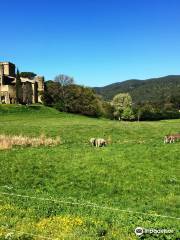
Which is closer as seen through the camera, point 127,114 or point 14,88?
point 14,88

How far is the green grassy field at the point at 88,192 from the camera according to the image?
1512cm

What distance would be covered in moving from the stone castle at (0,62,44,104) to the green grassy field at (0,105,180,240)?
89002 millimetres

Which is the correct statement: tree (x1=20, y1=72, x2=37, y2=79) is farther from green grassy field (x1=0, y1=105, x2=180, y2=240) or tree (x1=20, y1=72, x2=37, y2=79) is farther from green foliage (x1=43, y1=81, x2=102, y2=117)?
green grassy field (x1=0, y1=105, x2=180, y2=240)

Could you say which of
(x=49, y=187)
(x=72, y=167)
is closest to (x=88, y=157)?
(x=72, y=167)

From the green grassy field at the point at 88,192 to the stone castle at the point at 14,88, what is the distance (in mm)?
89002

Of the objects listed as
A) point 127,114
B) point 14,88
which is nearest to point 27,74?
point 127,114

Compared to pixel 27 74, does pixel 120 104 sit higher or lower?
lower

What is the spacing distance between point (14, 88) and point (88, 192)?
10158 cm

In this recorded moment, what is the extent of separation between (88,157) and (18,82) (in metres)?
97.1

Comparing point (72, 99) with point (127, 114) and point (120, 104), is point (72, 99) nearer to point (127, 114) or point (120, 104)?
point (127, 114)

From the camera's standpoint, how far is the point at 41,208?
17.5m

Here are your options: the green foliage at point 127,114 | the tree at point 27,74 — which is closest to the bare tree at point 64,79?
the green foliage at point 127,114

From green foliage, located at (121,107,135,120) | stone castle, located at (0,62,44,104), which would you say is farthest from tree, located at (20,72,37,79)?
green foliage, located at (121,107,135,120)

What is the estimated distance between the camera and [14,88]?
398 feet
